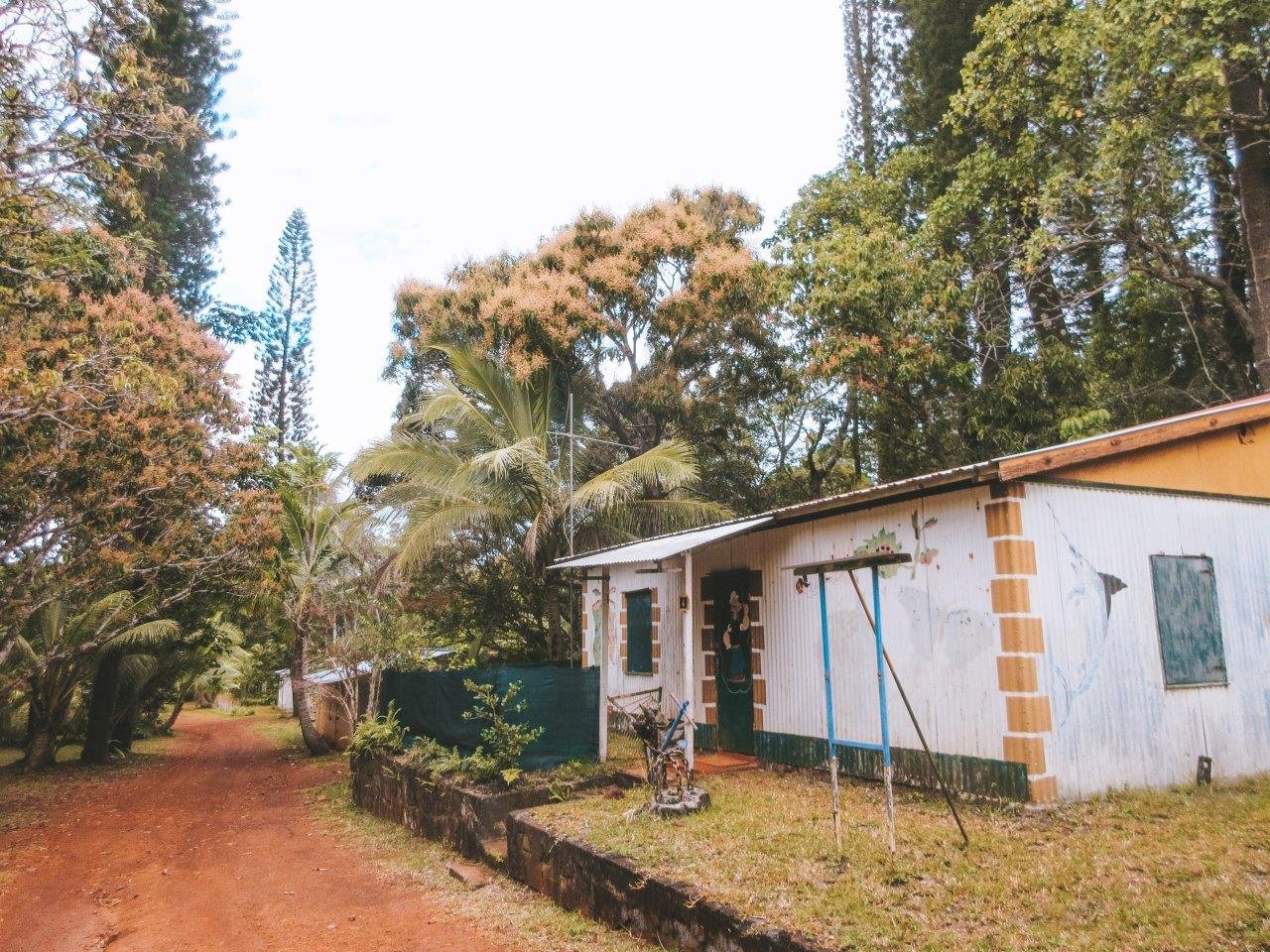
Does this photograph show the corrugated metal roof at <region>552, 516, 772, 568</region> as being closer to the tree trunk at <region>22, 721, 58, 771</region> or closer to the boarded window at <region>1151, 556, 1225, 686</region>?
the boarded window at <region>1151, 556, 1225, 686</region>

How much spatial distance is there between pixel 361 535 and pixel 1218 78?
15.1 meters

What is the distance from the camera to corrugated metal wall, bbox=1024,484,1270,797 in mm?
6688

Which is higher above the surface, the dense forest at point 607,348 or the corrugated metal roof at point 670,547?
the dense forest at point 607,348

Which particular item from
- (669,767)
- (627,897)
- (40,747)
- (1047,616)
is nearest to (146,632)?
(40,747)

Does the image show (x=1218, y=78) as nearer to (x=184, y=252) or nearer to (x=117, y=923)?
(x=117, y=923)

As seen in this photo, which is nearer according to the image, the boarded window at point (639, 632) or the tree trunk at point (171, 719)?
the boarded window at point (639, 632)

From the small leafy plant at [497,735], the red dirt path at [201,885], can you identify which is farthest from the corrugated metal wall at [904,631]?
the red dirt path at [201,885]

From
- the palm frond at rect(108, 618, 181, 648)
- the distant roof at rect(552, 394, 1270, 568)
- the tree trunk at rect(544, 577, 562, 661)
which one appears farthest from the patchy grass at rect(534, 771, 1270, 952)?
the palm frond at rect(108, 618, 181, 648)

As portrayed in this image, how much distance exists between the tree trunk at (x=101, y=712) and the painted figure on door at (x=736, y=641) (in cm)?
1167

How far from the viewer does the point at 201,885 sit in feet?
24.6

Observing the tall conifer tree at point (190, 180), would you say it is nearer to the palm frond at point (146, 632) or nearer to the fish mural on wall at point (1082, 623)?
the palm frond at point (146, 632)

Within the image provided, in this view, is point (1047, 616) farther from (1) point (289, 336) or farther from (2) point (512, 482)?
(1) point (289, 336)

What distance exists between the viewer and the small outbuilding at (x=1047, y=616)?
6621 mm

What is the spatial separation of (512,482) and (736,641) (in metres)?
5.59
